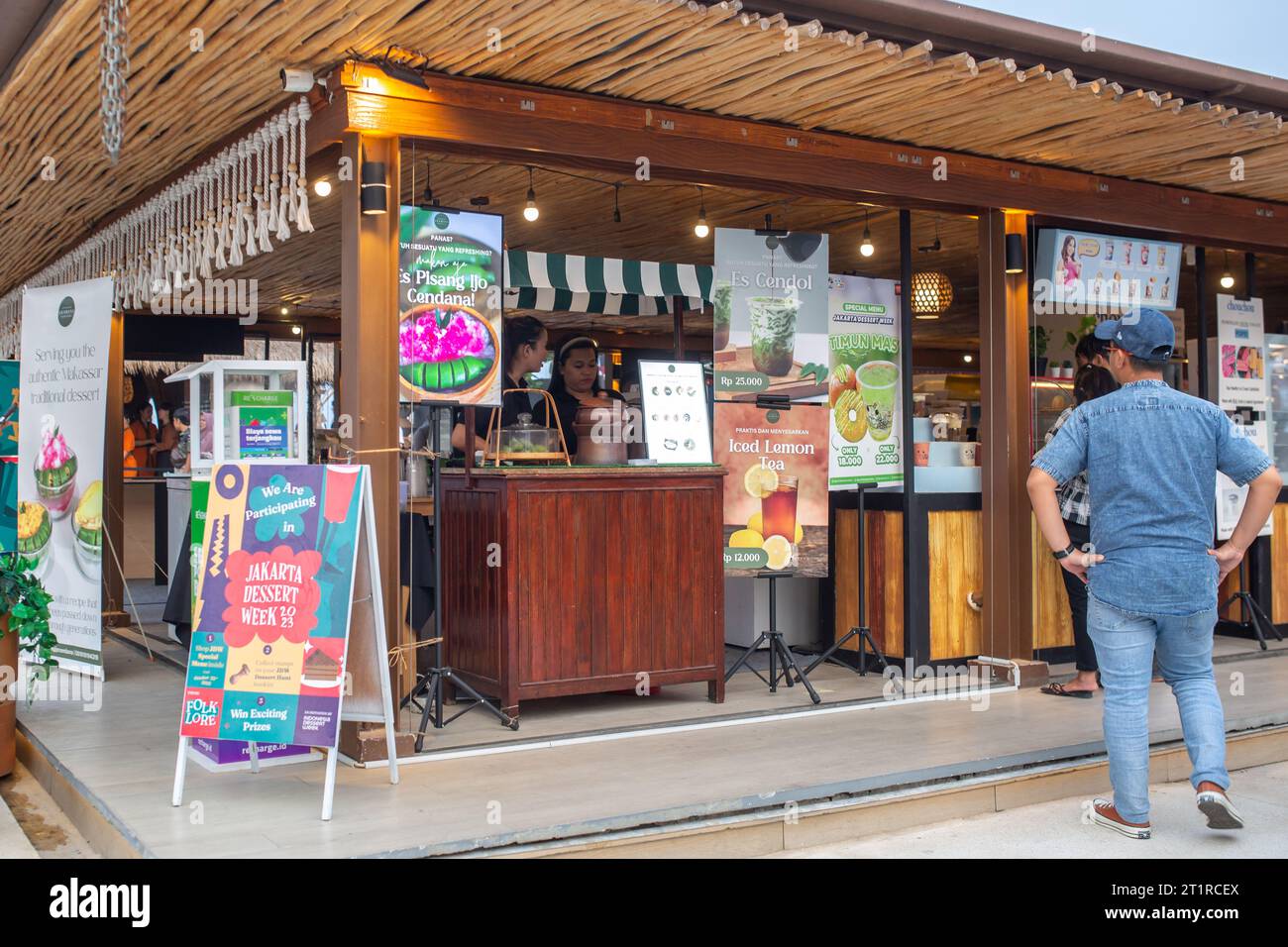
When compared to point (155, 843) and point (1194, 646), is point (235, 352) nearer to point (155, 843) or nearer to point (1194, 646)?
point (155, 843)

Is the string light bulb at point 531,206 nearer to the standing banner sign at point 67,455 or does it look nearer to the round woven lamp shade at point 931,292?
the standing banner sign at point 67,455

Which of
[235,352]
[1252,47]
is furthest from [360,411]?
[235,352]

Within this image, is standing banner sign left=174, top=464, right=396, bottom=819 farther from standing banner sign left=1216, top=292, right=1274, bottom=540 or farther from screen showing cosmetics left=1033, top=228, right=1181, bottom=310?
standing banner sign left=1216, top=292, right=1274, bottom=540

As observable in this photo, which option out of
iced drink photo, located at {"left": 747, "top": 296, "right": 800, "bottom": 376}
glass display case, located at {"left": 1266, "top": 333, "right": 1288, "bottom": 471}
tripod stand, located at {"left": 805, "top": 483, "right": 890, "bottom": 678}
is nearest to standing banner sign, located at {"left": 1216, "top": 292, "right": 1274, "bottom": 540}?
glass display case, located at {"left": 1266, "top": 333, "right": 1288, "bottom": 471}

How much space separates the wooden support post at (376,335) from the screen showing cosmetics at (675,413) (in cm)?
150

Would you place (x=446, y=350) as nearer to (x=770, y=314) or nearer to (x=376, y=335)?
(x=376, y=335)

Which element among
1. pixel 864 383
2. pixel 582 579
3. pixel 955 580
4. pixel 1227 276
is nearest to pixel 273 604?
pixel 582 579

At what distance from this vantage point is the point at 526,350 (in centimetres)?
639

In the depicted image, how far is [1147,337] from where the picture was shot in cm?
411

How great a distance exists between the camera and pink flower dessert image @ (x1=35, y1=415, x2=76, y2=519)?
6.46 meters

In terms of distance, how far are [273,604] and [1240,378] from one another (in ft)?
21.3

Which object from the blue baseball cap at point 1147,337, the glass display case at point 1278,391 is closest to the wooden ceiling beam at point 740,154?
the glass display case at point 1278,391
